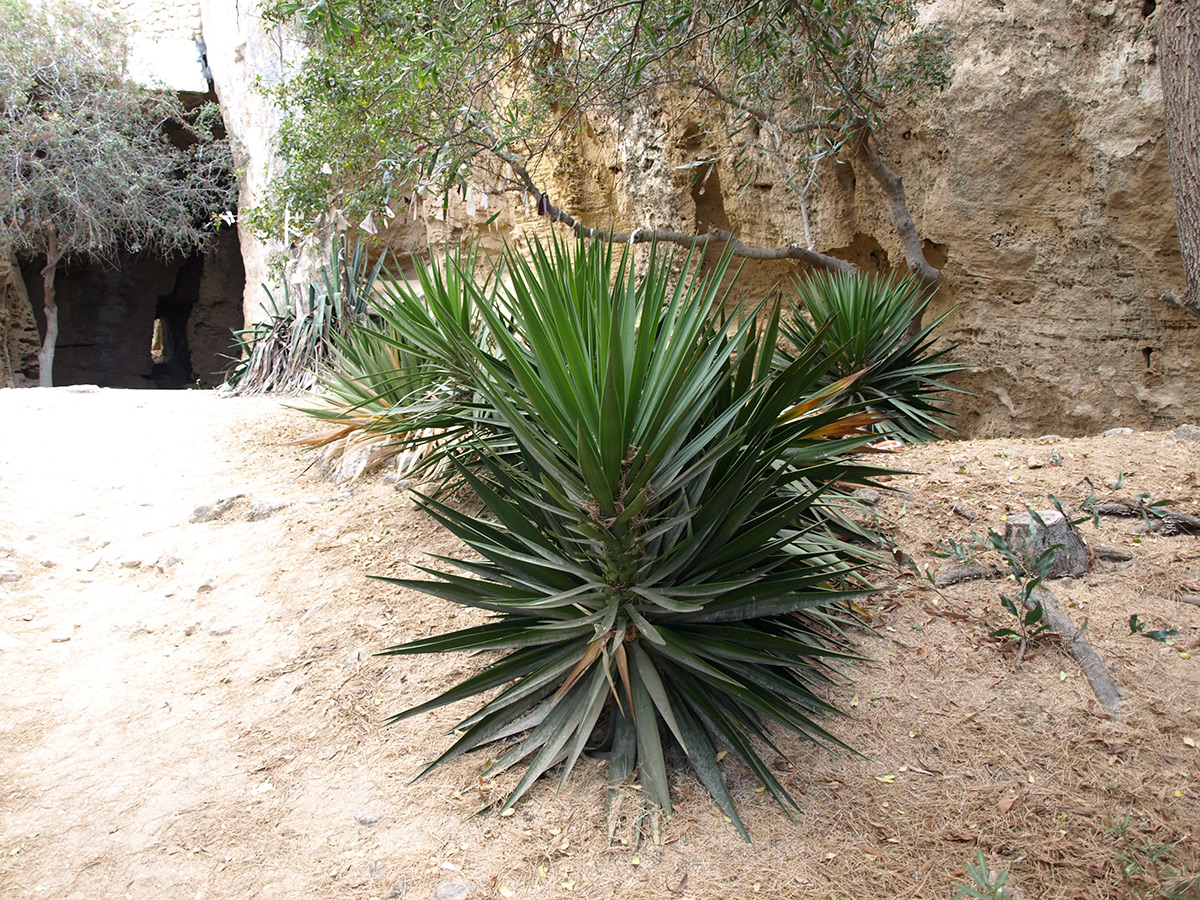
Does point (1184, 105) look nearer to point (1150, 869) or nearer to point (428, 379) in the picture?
point (1150, 869)

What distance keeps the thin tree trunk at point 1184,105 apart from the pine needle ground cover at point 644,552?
6.94 ft

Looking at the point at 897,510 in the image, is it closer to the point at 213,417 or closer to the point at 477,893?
the point at 477,893

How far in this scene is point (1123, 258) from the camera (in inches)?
254

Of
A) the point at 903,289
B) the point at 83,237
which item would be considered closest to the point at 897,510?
the point at 903,289

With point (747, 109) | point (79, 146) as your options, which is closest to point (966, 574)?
point (747, 109)

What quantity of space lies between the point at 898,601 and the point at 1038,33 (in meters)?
5.92

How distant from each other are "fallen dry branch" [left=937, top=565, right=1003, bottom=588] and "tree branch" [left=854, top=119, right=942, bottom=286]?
4385 millimetres

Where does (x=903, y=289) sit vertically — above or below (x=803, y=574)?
above

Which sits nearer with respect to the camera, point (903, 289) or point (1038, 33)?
point (903, 289)

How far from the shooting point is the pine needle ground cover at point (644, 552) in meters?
2.06

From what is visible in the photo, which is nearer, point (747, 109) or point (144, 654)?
point (144, 654)

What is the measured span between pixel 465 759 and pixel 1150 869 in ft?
5.83

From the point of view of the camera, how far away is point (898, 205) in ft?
22.5

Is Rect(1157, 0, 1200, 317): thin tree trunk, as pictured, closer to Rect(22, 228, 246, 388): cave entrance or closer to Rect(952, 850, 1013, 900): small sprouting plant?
Rect(952, 850, 1013, 900): small sprouting plant
